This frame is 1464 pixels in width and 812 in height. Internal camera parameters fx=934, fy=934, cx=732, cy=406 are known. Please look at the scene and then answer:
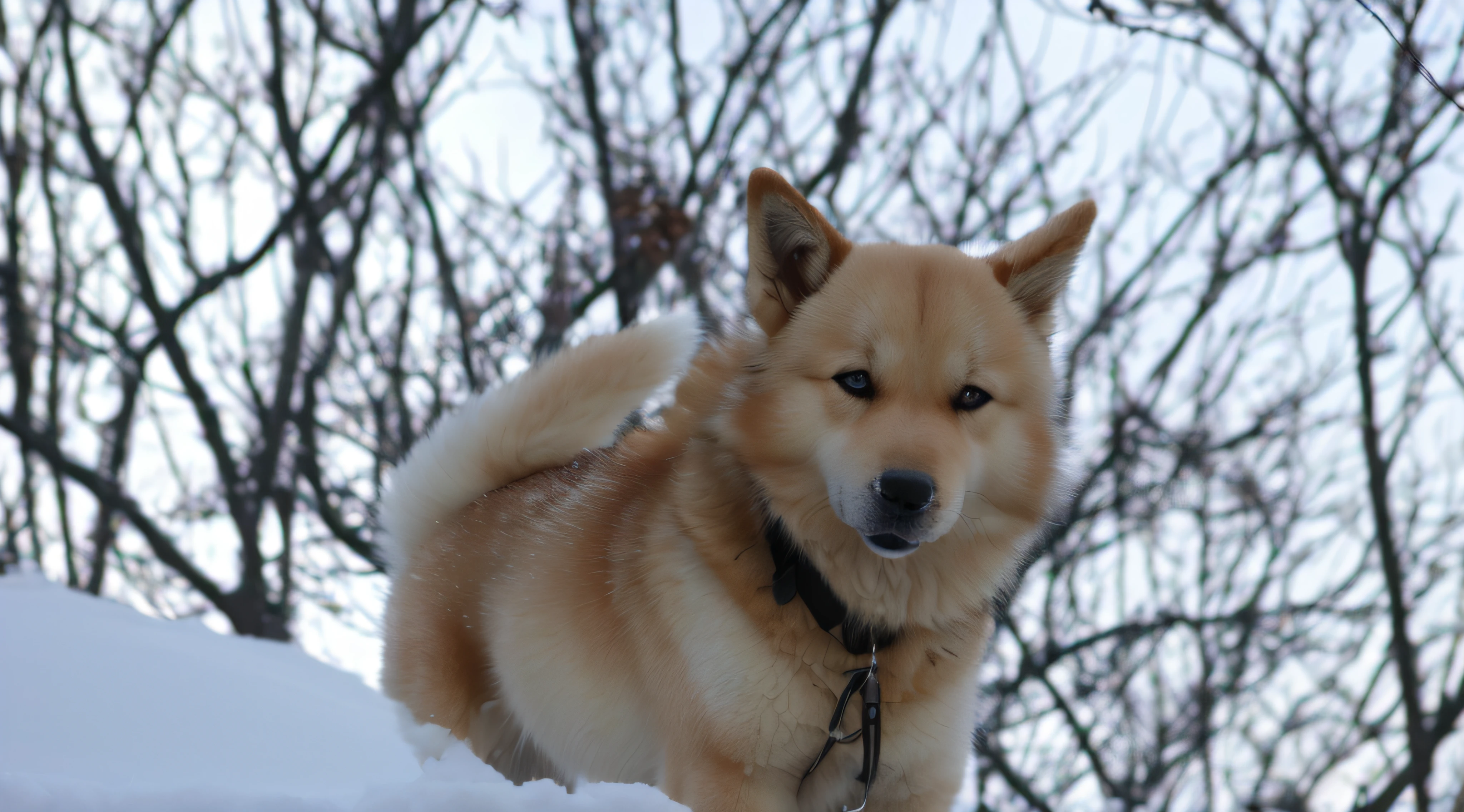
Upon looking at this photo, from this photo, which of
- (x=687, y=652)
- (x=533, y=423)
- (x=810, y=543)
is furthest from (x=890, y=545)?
(x=533, y=423)

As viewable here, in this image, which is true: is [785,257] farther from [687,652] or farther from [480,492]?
[480,492]

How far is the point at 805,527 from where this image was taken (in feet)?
6.45

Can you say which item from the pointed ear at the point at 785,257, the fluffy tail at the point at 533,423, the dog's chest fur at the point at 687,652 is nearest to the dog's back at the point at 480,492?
the fluffy tail at the point at 533,423

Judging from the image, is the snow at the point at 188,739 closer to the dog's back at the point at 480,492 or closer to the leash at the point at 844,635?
the dog's back at the point at 480,492

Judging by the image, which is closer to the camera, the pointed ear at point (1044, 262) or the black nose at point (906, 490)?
the black nose at point (906, 490)

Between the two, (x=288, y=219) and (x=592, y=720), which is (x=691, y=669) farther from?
(x=288, y=219)

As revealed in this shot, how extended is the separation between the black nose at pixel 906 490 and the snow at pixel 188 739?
0.71 metres

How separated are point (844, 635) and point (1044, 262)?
0.95 metres

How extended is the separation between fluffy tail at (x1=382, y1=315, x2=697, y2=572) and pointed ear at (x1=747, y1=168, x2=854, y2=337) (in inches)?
16.9

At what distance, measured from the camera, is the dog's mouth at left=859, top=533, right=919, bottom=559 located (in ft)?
5.82

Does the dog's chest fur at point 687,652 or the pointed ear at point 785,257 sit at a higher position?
the pointed ear at point 785,257

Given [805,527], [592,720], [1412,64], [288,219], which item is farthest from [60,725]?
[288,219]

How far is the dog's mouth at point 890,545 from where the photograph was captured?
1.77 meters

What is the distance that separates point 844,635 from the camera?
196 centimetres
